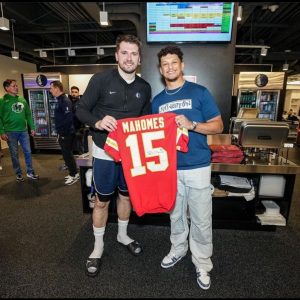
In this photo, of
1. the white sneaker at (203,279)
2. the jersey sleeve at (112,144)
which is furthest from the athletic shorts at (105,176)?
the white sneaker at (203,279)

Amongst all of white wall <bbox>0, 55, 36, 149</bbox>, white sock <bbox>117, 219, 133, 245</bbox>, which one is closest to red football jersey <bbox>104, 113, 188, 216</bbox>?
white sock <bbox>117, 219, 133, 245</bbox>

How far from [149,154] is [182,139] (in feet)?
0.92

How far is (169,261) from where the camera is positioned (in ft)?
7.18

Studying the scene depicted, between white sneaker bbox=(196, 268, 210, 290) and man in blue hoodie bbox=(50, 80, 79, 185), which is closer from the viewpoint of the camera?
white sneaker bbox=(196, 268, 210, 290)

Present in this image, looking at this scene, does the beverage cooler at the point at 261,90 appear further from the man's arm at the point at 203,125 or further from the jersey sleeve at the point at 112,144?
the jersey sleeve at the point at 112,144

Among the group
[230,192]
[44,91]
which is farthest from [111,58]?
[230,192]

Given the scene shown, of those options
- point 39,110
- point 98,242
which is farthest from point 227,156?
point 39,110

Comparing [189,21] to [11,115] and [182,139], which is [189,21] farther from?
[11,115]

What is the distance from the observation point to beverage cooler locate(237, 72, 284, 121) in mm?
7254

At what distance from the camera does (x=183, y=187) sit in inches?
77.2

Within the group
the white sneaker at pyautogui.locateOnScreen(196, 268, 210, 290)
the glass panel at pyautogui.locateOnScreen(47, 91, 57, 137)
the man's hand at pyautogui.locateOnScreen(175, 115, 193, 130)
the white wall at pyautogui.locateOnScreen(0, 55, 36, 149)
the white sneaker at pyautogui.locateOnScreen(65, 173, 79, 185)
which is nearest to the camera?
the man's hand at pyautogui.locateOnScreen(175, 115, 193, 130)

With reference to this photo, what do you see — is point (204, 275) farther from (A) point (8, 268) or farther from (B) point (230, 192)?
(A) point (8, 268)

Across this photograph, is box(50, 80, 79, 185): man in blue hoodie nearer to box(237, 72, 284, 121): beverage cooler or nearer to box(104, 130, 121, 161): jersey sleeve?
box(104, 130, 121, 161): jersey sleeve

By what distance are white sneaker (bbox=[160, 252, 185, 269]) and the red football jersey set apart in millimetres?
630
